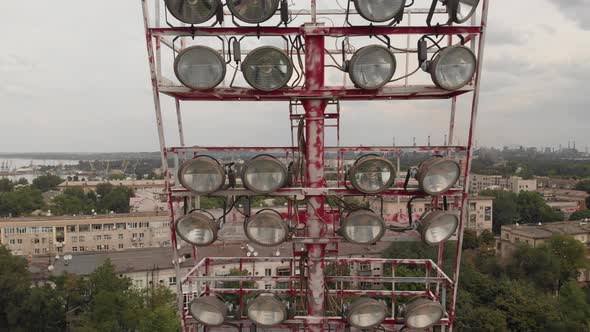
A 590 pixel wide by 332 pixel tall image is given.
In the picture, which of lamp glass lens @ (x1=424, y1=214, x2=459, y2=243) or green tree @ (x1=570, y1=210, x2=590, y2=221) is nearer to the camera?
lamp glass lens @ (x1=424, y1=214, x2=459, y2=243)

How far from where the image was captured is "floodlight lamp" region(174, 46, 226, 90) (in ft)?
16.9

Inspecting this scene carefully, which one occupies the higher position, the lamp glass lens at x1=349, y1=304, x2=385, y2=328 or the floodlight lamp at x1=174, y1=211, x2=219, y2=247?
the floodlight lamp at x1=174, y1=211, x2=219, y2=247

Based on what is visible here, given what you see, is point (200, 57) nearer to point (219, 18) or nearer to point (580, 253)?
point (219, 18)

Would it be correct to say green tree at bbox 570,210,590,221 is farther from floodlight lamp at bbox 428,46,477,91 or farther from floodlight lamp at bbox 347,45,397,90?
floodlight lamp at bbox 347,45,397,90

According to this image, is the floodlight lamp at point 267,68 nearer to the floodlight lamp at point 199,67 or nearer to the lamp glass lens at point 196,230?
the floodlight lamp at point 199,67

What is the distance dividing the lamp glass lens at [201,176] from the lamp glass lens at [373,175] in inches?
71.2

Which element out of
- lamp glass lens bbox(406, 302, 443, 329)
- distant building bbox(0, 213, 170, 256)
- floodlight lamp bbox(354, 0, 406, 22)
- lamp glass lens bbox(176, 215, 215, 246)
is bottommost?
distant building bbox(0, 213, 170, 256)

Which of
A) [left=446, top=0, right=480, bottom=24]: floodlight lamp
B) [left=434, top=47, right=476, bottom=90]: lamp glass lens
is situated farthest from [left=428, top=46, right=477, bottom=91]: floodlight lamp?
[left=446, top=0, right=480, bottom=24]: floodlight lamp

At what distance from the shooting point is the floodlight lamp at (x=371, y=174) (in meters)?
5.32

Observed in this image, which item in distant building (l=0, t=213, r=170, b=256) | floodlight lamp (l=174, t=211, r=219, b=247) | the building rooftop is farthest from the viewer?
distant building (l=0, t=213, r=170, b=256)

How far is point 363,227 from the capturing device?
217 inches

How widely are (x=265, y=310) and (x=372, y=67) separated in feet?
12.0

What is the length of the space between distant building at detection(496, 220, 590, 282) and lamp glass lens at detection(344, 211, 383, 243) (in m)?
46.7

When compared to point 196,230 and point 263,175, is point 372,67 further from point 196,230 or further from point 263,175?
point 196,230
